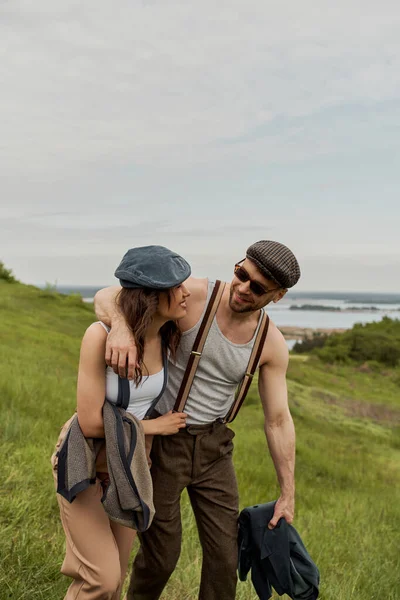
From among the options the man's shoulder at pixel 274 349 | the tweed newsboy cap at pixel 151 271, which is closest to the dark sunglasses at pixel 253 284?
the man's shoulder at pixel 274 349

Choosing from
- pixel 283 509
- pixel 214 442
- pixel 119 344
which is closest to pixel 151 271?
pixel 119 344

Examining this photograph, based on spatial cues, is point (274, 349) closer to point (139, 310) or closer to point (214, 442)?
point (214, 442)

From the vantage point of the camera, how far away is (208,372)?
12.7 ft

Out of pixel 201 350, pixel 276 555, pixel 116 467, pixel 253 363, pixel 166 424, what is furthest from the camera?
pixel 276 555

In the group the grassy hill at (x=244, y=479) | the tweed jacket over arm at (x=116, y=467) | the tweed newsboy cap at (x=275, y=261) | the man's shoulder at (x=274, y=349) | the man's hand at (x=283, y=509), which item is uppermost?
the tweed newsboy cap at (x=275, y=261)

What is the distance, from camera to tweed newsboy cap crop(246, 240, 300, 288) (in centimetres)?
360

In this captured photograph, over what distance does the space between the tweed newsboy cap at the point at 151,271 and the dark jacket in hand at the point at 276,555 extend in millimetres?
1705

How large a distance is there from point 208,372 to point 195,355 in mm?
173

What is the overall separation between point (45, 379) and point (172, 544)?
7627 millimetres

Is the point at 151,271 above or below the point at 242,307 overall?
above

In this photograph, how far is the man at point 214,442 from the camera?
3.82 meters

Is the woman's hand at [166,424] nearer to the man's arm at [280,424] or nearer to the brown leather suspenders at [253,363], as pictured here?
the brown leather suspenders at [253,363]

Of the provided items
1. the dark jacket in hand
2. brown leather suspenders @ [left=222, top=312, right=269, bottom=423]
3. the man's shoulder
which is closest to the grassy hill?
the dark jacket in hand

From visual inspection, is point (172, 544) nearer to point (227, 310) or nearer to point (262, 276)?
point (227, 310)
